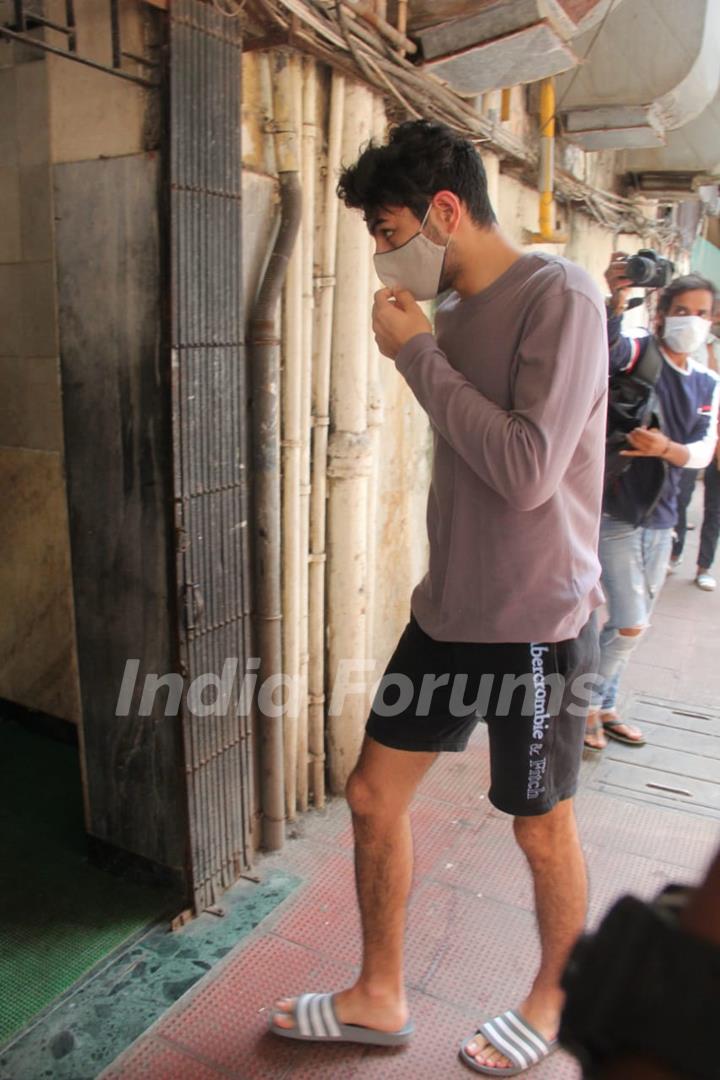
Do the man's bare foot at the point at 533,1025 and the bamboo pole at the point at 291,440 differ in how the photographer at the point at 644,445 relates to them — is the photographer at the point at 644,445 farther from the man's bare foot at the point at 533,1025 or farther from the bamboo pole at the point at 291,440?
the man's bare foot at the point at 533,1025

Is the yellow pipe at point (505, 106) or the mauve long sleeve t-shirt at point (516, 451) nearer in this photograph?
the mauve long sleeve t-shirt at point (516, 451)

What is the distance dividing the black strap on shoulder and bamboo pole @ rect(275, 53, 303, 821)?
1.41 metres

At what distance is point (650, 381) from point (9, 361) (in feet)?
8.51

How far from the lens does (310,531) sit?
9.87 feet

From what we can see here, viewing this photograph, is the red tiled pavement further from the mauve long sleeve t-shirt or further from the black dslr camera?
the black dslr camera

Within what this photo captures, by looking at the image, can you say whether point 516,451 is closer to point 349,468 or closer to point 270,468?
point 270,468

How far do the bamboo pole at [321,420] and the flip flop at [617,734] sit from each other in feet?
4.75

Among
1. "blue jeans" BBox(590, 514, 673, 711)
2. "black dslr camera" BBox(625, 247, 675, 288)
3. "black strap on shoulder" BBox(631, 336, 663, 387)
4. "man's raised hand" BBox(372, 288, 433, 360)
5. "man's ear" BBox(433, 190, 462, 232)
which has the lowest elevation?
"blue jeans" BBox(590, 514, 673, 711)

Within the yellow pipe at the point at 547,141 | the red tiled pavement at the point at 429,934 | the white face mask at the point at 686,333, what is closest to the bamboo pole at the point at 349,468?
the red tiled pavement at the point at 429,934

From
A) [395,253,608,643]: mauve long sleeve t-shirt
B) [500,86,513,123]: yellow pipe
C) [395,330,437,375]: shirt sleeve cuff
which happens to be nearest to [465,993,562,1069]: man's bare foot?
[395,253,608,643]: mauve long sleeve t-shirt

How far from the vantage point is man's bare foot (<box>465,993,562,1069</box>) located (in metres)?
2.12

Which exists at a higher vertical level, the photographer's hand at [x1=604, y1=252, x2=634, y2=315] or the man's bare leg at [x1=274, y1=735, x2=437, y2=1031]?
the photographer's hand at [x1=604, y1=252, x2=634, y2=315]

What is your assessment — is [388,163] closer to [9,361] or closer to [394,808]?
[394,808]

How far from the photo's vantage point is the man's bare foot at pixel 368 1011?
218cm
